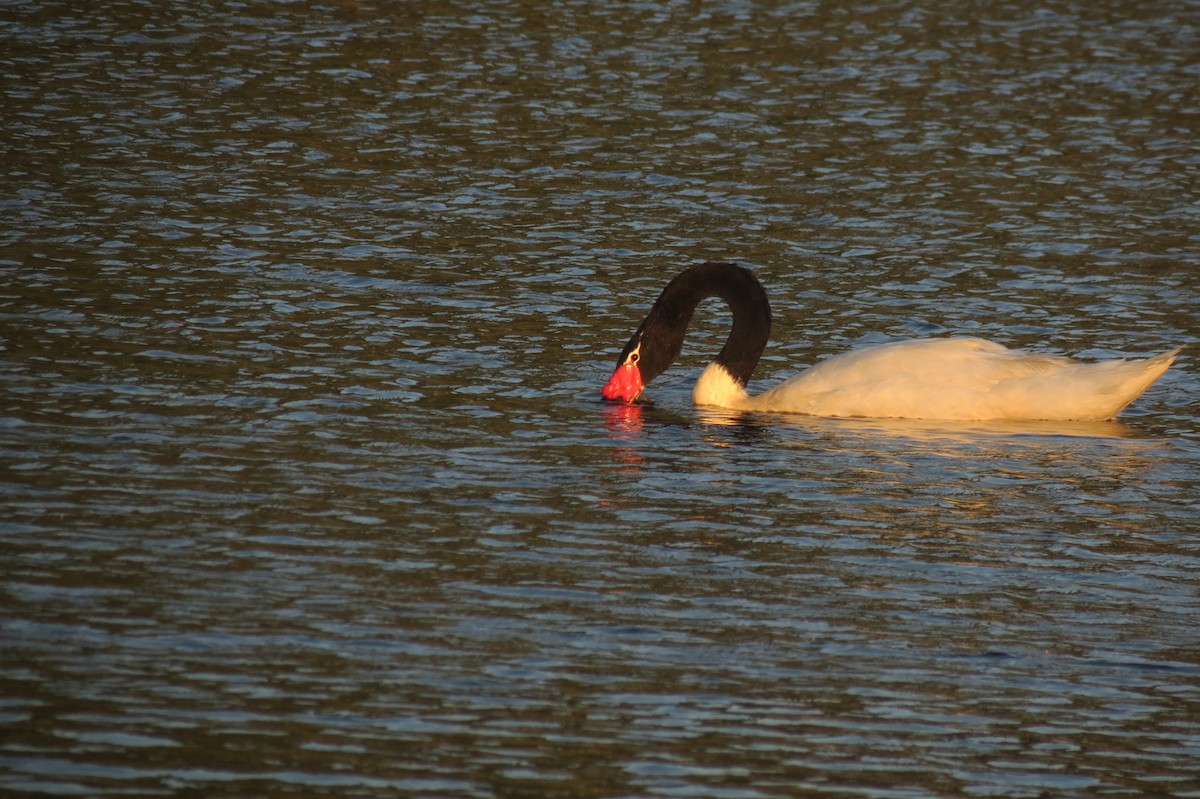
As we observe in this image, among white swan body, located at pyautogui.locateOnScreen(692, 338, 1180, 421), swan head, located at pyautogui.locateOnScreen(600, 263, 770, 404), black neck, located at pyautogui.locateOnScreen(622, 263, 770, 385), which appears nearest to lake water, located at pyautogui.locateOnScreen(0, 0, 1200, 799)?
white swan body, located at pyautogui.locateOnScreen(692, 338, 1180, 421)

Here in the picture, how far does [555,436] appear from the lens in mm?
11141

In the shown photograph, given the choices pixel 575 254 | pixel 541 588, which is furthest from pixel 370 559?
pixel 575 254

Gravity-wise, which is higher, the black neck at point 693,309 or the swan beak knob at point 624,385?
the black neck at point 693,309

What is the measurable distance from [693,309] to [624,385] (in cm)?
99

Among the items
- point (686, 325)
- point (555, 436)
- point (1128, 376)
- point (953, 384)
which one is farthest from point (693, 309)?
point (1128, 376)

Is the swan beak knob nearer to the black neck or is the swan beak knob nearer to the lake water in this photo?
the black neck

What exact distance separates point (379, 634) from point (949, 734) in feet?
7.18

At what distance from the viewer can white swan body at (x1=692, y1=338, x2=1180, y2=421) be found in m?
12.2

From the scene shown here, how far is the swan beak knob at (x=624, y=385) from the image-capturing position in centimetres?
1241

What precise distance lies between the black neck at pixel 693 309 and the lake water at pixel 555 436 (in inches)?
17.2

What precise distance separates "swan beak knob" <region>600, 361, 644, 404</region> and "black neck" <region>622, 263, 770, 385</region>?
4.5 inches

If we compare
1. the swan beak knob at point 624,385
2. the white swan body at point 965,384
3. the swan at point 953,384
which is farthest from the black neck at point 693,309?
the white swan body at point 965,384

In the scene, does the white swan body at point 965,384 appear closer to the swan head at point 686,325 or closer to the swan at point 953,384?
the swan at point 953,384

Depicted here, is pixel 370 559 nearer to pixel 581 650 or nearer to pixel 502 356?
pixel 581 650
